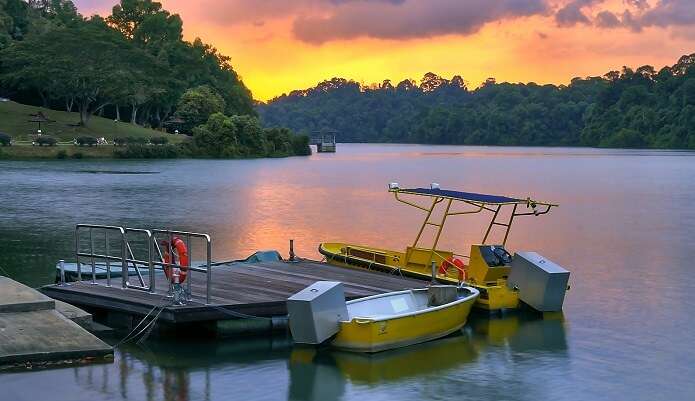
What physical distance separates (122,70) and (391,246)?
79160mm

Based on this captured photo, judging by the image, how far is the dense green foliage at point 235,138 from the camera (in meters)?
117

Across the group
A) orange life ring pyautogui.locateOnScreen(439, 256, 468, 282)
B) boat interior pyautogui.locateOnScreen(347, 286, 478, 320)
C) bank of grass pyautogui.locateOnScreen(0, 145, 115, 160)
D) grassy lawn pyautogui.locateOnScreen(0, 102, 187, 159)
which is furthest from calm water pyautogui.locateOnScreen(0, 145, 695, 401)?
grassy lawn pyautogui.locateOnScreen(0, 102, 187, 159)

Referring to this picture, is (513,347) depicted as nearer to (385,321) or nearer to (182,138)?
(385,321)

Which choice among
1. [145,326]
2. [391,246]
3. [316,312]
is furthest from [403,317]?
[391,246]

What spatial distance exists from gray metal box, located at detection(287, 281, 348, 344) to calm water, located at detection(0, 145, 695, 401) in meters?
0.43

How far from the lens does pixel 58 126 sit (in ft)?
A: 342

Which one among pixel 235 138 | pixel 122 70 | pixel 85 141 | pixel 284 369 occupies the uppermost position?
pixel 122 70

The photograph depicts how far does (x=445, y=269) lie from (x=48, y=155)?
7853 cm

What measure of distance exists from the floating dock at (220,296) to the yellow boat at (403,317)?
92 centimetres

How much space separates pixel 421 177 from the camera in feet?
302

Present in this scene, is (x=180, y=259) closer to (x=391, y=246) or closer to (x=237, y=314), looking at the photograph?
(x=237, y=314)

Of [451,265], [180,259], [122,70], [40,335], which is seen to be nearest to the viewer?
[40,335]

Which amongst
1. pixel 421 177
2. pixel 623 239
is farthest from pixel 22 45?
pixel 623 239

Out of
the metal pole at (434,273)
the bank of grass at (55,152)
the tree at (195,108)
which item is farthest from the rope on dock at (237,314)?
the tree at (195,108)
